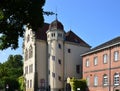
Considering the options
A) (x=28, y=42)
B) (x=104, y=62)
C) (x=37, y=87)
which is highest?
(x=28, y=42)

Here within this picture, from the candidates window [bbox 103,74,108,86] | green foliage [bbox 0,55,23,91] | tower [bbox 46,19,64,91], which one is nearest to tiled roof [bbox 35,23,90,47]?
tower [bbox 46,19,64,91]

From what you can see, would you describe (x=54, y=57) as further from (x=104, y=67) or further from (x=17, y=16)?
(x=17, y=16)

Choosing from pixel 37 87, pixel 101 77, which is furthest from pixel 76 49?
pixel 101 77

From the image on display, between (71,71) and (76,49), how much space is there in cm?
480

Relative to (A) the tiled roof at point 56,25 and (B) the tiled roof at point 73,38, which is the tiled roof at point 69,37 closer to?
(B) the tiled roof at point 73,38

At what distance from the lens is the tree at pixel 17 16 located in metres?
15.0

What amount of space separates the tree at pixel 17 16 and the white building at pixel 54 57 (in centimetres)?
5427

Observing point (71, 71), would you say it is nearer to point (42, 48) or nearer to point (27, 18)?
point (42, 48)

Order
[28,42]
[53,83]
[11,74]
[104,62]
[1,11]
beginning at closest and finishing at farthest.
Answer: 1. [1,11]
2. [104,62]
3. [53,83]
4. [28,42]
5. [11,74]

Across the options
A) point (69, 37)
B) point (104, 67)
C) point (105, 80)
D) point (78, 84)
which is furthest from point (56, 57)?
point (105, 80)

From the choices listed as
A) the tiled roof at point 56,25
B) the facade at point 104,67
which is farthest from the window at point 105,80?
the tiled roof at point 56,25

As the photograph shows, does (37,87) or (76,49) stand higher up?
(76,49)

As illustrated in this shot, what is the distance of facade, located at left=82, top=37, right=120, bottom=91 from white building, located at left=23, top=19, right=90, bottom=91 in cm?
741

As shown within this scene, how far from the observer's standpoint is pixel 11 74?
108812 mm
